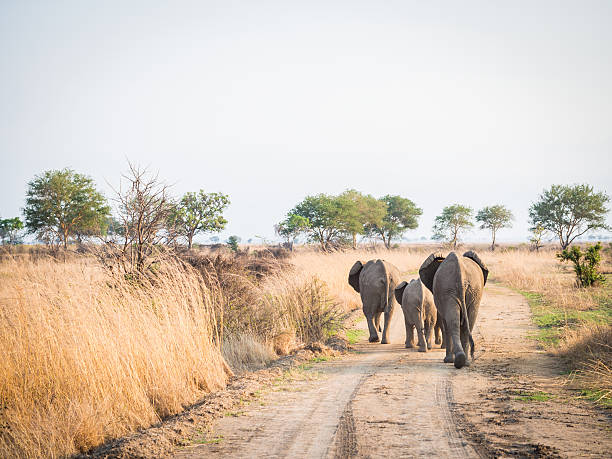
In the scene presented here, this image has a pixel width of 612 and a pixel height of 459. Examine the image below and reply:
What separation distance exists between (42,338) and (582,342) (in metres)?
8.25

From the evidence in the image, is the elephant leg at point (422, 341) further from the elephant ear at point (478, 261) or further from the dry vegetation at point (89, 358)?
the dry vegetation at point (89, 358)

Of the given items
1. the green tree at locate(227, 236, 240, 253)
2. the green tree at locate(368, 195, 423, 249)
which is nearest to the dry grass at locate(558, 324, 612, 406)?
the green tree at locate(227, 236, 240, 253)

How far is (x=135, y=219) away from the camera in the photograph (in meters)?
9.05

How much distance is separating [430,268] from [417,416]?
3815mm

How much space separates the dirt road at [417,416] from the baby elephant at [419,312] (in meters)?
1.01

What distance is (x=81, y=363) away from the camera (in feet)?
18.1

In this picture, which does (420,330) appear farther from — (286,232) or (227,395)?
(286,232)

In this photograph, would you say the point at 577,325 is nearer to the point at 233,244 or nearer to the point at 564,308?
Result: the point at 564,308

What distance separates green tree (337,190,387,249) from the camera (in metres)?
45.9

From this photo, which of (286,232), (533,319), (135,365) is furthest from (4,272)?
(286,232)

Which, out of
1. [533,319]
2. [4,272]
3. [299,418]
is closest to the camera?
[299,418]

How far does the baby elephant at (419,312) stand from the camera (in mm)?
9523

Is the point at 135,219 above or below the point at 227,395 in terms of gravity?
above

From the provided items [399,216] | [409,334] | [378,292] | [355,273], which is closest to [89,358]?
[409,334]
